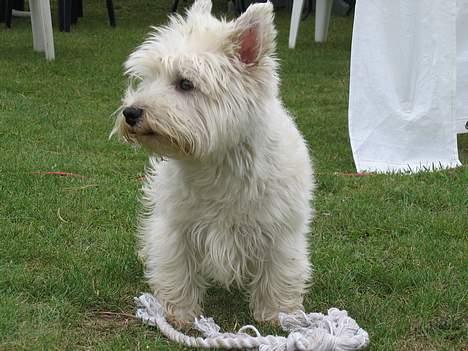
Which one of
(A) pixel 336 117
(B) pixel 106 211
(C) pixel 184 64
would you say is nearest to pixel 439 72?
(A) pixel 336 117

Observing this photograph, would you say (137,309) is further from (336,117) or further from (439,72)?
(336,117)

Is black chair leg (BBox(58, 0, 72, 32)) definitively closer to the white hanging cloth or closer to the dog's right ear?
the white hanging cloth

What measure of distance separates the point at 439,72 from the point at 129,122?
288cm

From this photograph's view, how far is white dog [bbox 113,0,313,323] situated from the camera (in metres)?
2.63

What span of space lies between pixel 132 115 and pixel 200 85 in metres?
0.26

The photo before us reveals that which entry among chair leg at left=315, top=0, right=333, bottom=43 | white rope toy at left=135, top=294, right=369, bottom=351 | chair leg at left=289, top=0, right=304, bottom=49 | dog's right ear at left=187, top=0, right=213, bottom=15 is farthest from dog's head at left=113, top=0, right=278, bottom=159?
chair leg at left=315, top=0, right=333, bottom=43

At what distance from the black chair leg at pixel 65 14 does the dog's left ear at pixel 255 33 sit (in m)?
9.26

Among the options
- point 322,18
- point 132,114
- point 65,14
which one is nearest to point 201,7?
point 132,114

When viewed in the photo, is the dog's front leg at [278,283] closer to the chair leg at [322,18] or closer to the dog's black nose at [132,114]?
the dog's black nose at [132,114]

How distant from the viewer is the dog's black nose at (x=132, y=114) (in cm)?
258

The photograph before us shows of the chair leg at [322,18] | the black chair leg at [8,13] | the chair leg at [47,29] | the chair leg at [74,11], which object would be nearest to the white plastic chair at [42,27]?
the chair leg at [47,29]

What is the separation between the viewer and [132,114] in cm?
258

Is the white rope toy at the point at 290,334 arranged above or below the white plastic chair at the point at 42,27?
below

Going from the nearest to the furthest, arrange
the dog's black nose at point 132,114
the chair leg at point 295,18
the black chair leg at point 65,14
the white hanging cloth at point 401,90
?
the dog's black nose at point 132,114 < the white hanging cloth at point 401,90 < the chair leg at point 295,18 < the black chair leg at point 65,14
